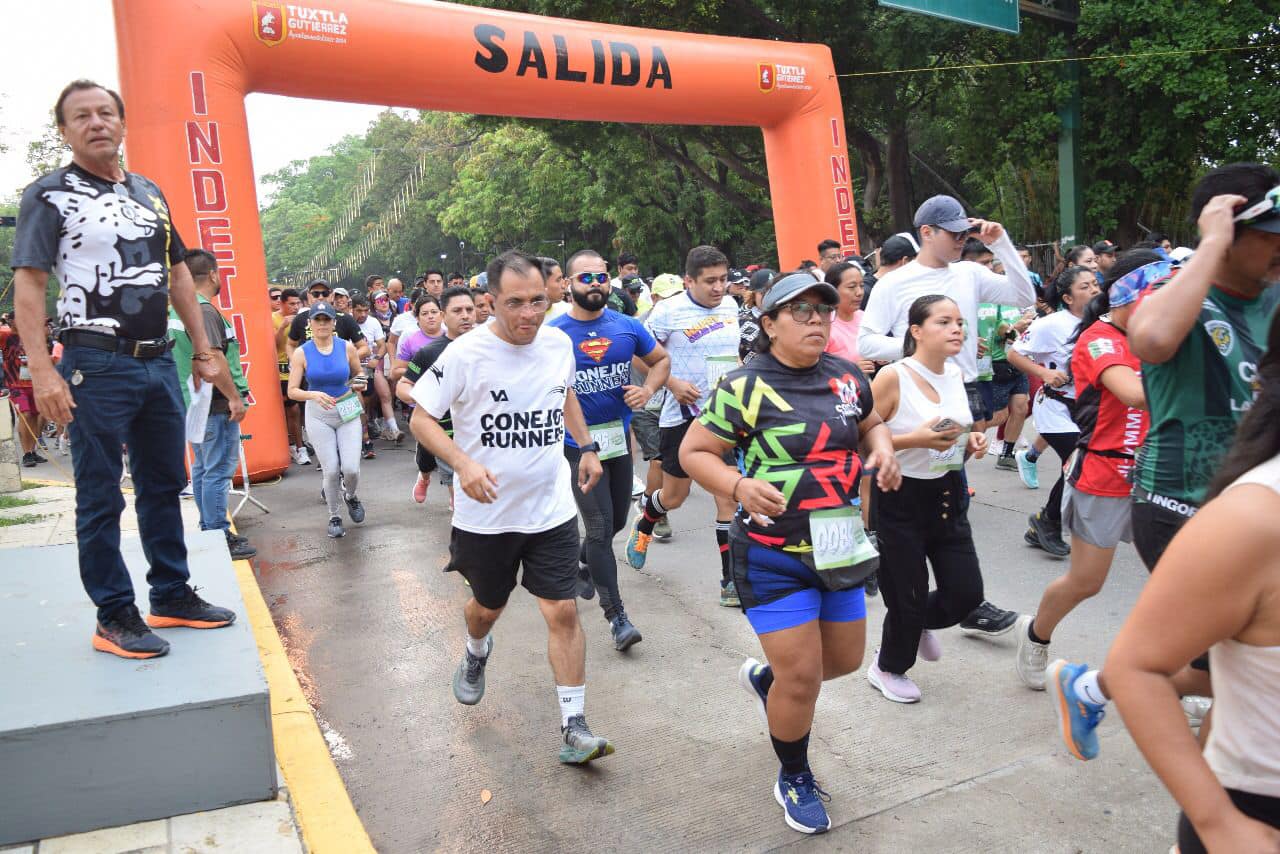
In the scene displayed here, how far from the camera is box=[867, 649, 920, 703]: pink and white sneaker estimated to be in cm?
439

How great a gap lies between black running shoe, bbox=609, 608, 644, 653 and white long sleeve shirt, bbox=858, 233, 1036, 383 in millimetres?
1989

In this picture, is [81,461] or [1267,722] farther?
[81,461]

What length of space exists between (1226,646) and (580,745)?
2.77 m

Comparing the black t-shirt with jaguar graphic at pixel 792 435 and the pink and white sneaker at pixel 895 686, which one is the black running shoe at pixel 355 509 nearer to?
the pink and white sneaker at pixel 895 686

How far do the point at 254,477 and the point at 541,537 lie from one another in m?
7.14

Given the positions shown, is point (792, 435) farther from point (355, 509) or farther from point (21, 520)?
point (21, 520)

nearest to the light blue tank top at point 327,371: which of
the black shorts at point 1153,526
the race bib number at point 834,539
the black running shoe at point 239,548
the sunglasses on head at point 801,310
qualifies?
the black running shoe at point 239,548

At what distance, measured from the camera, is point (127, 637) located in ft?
11.5

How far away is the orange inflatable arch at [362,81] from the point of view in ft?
30.9

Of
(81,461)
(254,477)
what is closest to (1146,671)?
(81,461)

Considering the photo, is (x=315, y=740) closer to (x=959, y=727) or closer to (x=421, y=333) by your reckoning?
(x=959, y=727)

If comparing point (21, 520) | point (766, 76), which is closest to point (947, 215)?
point (21, 520)

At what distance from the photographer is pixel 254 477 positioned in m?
10.3

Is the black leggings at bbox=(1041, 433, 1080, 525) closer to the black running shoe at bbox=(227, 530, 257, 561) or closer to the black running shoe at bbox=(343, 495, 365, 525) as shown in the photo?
the black running shoe at bbox=(343, 495, 365, 525)
